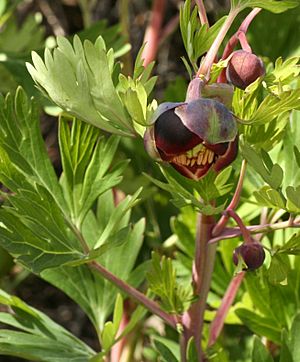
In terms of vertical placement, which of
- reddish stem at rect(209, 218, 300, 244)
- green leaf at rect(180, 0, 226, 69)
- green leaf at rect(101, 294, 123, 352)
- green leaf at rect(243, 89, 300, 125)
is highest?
green leaf at rect(180, 0, 226, 69)

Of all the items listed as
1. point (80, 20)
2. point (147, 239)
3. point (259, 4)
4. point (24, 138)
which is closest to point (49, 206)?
point (24, 138)

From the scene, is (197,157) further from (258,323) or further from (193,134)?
(258,323)

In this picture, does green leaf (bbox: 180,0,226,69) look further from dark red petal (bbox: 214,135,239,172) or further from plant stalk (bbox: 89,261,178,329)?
plant stalk (bbox: 89,261,178,329)

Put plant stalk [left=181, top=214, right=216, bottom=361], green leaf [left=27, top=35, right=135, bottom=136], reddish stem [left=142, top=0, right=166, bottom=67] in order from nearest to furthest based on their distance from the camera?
green leaf [left=27, top=35, right=135, bottom=136], plant stalk [left=181, top=214, right=216, bottom=361], reddish stem [left=142, top=0, right=166, bottom=67]

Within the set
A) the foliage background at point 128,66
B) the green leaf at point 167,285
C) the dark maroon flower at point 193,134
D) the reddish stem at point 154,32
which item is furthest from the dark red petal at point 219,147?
the reddish stem at point 154,32

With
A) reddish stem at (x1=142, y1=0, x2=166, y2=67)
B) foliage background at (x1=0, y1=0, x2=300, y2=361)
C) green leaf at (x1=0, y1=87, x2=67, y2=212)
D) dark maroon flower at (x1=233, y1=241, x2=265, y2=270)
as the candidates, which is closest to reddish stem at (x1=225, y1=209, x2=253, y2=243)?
dark maroon flower at (x1=233, y1=241, x2=265, y2=270)

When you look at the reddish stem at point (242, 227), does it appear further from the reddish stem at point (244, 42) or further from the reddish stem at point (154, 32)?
the reddish stem at point (154, 32)

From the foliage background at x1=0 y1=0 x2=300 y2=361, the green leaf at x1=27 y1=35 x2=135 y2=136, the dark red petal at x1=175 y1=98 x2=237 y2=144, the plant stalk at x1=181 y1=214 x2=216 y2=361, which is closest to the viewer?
the dark red petal at x1=175 y1=98 x2=237 y2=144
